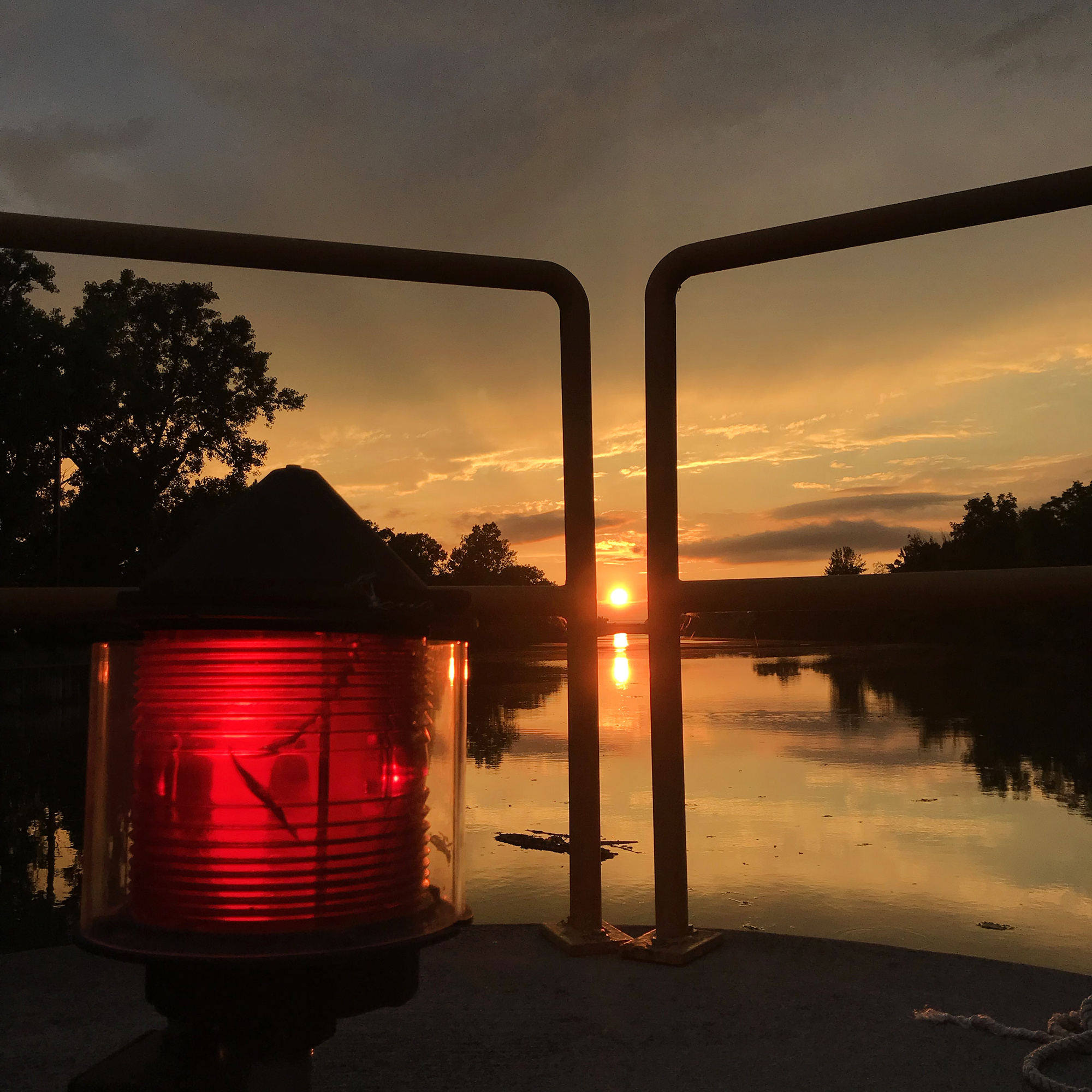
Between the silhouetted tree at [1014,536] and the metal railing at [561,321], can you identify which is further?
the silhouetted tree at [1014,536]

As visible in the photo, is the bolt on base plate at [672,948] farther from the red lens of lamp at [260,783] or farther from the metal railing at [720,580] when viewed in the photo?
the red lens of lamp at [260,783]

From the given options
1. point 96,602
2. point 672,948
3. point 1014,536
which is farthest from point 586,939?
point 1014,536

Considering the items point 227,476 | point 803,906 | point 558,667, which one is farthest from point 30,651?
point 803,906

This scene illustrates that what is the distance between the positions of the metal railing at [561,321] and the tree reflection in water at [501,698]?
0.27 meters

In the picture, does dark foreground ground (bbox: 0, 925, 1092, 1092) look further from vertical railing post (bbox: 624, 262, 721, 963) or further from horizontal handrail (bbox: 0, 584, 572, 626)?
horizontal handrail (bbox: 0, 584, 572, 626)

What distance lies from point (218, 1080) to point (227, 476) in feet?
93.9

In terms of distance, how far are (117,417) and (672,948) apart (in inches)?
1034

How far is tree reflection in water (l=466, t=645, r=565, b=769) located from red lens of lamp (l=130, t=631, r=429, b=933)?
0.36 meters

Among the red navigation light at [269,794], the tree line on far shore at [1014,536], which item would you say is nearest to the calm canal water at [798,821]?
the red navigation light at [269,794]

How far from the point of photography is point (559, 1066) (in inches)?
61.1

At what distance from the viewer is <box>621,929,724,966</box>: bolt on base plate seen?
2035mm

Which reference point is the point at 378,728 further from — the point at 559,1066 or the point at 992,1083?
the point at 992,1083

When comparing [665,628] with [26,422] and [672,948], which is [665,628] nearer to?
[672,948]

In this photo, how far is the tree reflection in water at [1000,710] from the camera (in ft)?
22.9
